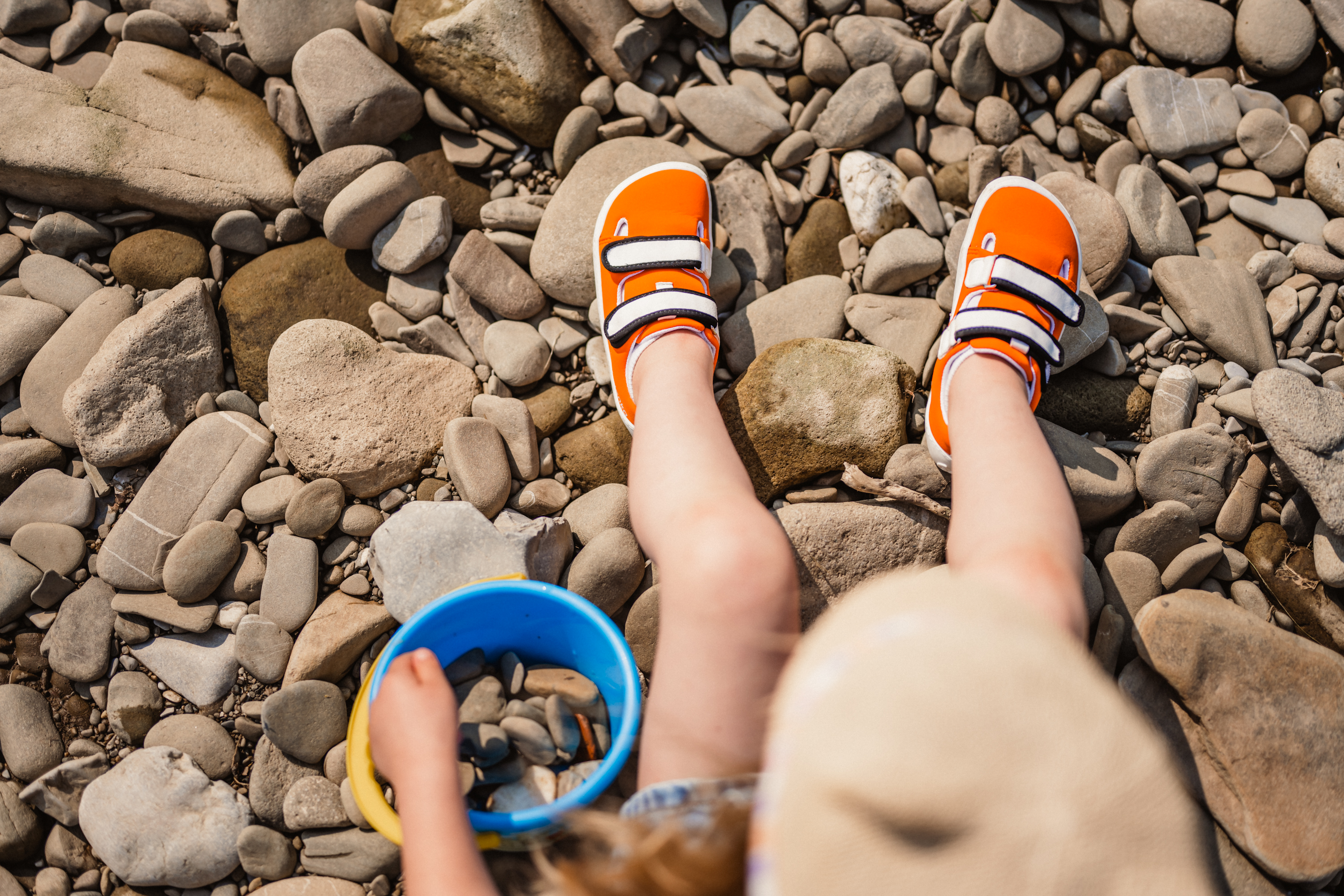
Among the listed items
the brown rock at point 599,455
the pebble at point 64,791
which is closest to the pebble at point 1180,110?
the brown rock at point 599,455

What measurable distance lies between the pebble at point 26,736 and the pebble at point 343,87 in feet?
5.73

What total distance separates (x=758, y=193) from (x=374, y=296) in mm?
1394

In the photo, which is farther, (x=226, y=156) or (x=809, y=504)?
(x=226, y=156)

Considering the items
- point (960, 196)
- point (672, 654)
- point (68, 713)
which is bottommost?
point (68, 713)

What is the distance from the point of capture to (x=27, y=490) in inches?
96.0

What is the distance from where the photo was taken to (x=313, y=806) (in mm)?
2234

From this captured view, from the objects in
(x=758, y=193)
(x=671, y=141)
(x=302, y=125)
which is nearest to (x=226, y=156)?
(x=302, y=125)

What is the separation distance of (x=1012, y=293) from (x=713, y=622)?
146 cm

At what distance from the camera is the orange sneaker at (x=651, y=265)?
7.71 ft

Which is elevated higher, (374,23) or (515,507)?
(374,23)

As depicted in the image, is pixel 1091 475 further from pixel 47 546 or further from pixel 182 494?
pixel 47 546

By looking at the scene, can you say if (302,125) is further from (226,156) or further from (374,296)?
(374,296)

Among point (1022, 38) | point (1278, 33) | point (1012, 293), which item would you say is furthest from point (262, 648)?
point (1278, 33)

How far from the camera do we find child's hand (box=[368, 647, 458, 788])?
1708 mm
